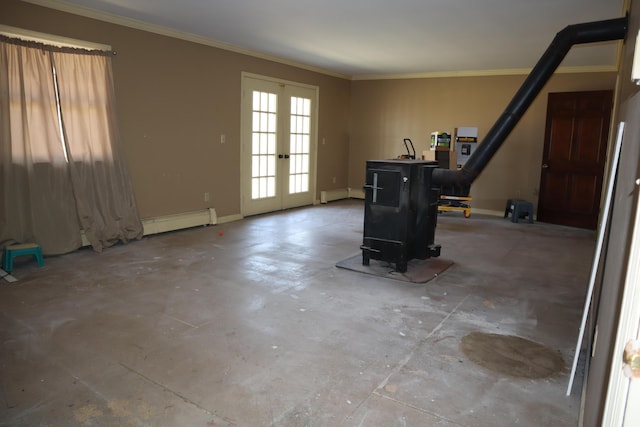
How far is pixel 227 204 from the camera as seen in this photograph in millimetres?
6887

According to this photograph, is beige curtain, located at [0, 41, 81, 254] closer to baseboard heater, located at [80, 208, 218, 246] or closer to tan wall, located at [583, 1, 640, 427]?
baseboard heater, located at [80, 208, 218, 246]

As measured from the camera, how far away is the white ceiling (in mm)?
4363

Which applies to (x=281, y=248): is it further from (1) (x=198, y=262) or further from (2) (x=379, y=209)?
(2) (x=379, y=209)

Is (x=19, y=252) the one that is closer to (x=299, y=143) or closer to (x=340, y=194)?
(x=299, y=143)

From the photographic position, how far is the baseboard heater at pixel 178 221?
18.8 ft

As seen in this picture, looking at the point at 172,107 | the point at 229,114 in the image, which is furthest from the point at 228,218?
the point at 172,107

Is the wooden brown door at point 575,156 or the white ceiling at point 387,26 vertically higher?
the white ceiling at point 387,26

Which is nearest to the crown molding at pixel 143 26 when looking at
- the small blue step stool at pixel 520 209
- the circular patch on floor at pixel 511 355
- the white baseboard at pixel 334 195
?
the white baseboard at pixel 334 195

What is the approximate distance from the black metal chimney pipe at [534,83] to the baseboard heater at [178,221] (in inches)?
138

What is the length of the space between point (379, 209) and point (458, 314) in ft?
4.40

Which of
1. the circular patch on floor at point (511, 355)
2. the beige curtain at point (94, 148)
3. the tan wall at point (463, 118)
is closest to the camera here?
the circular patch on floor at point (511, 355)

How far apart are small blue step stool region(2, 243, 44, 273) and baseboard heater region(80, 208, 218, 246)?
0.72 m

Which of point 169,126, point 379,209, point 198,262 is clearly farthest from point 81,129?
point 379,209

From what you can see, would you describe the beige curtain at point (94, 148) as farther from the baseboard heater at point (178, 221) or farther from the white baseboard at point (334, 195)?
the white baseboard at point (334, 195)
